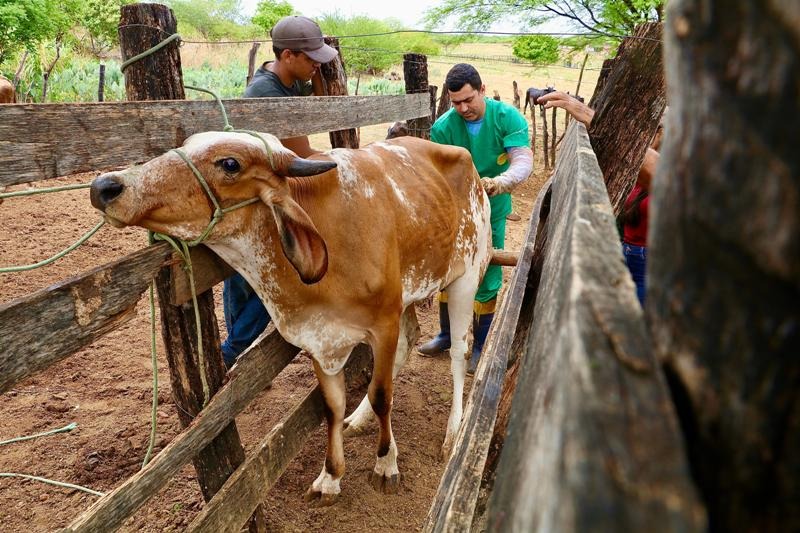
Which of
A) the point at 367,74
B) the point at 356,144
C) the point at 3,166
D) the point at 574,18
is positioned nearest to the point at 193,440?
the point at 3,166

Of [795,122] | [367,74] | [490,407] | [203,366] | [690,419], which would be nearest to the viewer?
[795,122]

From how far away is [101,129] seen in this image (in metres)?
1.78

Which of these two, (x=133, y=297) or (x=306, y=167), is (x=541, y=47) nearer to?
(x=306, y=167)

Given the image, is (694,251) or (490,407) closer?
(694,251)

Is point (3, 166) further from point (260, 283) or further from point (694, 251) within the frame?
point (694, 251)

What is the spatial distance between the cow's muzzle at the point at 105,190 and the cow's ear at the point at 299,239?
0.52 metres

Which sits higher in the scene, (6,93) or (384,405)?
(6,93)

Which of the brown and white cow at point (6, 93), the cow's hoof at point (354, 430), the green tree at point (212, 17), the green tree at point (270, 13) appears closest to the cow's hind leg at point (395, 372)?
the cow's hoof at point (354, 430)

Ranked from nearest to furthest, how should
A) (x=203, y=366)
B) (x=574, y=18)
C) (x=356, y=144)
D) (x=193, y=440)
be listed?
(x=193, y=440), (x=203, y=366), (x=356, y=144), (x=574, y=18)

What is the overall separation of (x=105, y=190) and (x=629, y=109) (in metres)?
2.20

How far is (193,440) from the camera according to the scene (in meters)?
2.12

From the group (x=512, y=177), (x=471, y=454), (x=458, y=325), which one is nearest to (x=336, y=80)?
(x=512, y=177)

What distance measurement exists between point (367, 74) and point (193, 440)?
4043 cm

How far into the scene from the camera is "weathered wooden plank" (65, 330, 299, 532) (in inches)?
68.3
